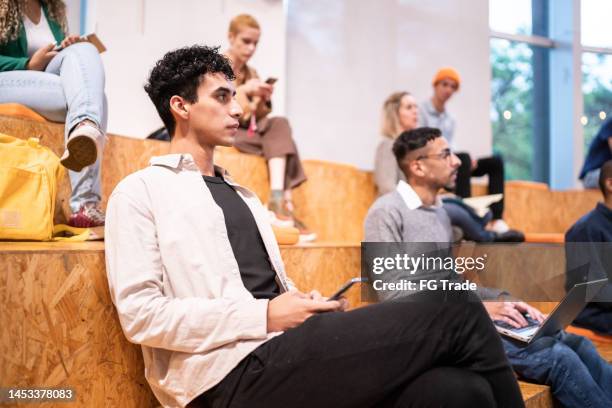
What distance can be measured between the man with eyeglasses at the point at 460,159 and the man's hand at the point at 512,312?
7.06 feet

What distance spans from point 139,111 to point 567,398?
10.0 feet

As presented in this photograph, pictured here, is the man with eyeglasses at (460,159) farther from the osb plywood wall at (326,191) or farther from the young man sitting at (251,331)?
the young man sitting at (251,331)

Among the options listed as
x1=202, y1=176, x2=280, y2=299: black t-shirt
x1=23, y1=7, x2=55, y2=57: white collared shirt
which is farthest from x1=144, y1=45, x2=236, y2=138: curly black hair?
x1=23, y1=7, x2=55, y2=57: white collared shirt

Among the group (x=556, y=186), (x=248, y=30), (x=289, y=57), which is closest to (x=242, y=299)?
(x=248, y=30)

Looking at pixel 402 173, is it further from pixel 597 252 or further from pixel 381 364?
pixel 381 364

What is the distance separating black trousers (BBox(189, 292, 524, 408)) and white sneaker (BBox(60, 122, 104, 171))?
0.98 meters

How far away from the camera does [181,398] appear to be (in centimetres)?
160

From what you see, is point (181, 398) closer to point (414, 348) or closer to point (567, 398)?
point (414, 348)

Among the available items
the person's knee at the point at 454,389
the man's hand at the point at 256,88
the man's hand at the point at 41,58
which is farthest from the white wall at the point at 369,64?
the person's knee at the point at 454,389

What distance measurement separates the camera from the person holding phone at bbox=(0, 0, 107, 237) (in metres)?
2.45

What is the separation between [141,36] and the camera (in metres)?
4.41

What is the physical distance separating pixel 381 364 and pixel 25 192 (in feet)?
4.08

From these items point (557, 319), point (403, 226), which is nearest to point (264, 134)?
point (403, 226)

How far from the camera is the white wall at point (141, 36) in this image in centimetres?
428
